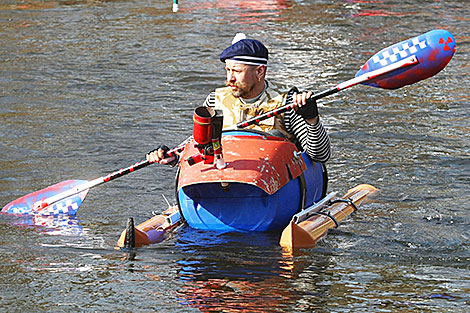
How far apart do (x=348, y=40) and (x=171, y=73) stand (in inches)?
161

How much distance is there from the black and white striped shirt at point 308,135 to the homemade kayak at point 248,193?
78mm

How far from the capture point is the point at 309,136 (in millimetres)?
5523

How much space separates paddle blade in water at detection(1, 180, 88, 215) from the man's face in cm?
158

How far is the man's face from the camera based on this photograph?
17.9 feet

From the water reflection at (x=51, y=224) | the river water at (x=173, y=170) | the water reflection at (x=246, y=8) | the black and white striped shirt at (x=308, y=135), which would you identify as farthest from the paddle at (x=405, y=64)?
the water reflection at (x=246, y=8)

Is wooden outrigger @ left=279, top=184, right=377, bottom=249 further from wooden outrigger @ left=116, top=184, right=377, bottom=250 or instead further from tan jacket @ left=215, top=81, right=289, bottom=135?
tan jacket @ left=215, top=81, right=289, bottom=135

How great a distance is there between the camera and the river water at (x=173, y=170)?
444cm

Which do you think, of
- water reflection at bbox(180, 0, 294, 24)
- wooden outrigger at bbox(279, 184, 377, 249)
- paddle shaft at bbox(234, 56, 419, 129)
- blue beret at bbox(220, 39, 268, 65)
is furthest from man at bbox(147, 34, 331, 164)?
water reflection at bbox(180, 0, 294, 24)

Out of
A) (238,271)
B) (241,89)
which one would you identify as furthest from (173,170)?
(238,271)

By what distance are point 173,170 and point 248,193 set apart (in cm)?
267

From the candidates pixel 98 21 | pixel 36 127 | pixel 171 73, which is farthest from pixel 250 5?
pixel 36 127

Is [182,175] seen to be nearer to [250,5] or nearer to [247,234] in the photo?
[247,234]

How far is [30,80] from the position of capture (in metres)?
12.2

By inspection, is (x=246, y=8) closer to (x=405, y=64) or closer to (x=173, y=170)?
(x=173, y=170)
